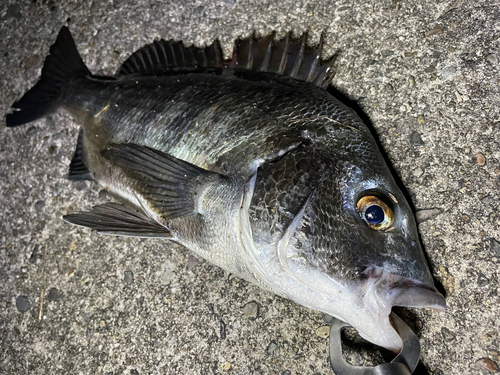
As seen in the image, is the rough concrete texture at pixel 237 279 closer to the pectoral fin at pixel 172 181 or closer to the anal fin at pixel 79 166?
the anal fin at pixel 79 166

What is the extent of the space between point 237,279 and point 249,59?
50.6 inches

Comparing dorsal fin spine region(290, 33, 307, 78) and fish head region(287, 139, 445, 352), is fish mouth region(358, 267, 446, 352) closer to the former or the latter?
fish head region(287, 139, 445, 352)

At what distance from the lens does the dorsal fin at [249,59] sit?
1.89 m

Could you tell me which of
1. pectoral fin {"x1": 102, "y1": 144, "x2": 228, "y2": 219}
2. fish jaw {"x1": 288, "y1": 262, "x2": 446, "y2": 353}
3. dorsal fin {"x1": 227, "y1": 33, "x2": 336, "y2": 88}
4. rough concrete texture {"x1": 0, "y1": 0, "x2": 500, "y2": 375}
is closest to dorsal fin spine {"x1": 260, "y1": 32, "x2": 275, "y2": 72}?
dorsal fin {"x1": 227, "y1": 33, "x2": 336, "y2": 88}

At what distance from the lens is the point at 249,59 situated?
2008mm

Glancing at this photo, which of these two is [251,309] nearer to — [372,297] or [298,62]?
[372,297]

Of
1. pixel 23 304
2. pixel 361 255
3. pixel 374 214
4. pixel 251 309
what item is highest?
pixel 374 214

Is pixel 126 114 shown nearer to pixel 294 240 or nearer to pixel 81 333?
pixel 294 240

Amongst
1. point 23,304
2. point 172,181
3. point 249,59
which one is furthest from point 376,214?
point 23,304

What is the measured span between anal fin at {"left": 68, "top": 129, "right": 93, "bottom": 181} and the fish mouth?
1.86 meters

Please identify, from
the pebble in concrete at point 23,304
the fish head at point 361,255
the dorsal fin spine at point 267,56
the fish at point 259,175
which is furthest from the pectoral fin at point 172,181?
the pebble in concrete at point 23,304

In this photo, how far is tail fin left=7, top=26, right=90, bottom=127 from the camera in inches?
95.0

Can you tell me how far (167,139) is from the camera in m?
1.81

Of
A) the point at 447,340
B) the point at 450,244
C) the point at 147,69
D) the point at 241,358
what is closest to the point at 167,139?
the point at 147,69
